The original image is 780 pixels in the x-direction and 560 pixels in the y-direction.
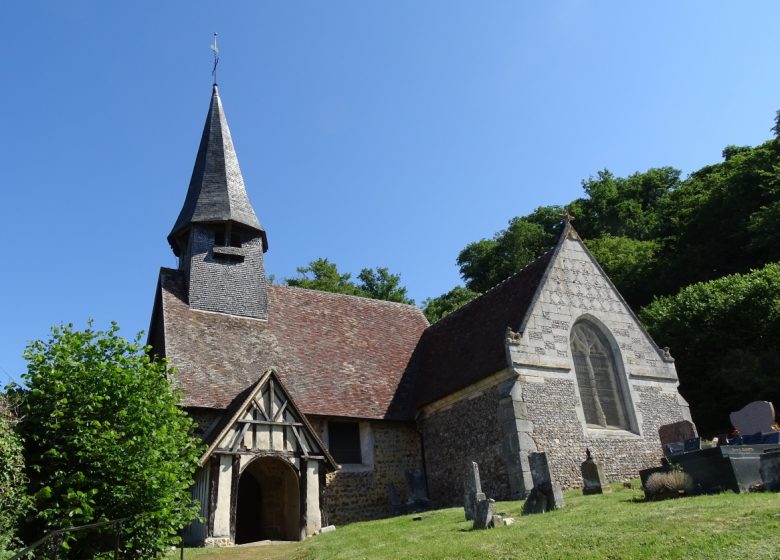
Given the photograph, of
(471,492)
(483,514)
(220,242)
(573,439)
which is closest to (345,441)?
(573,439)

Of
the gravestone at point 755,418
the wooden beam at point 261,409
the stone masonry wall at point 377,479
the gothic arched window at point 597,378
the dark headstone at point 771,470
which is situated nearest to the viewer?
the dark headstone at point 771,470

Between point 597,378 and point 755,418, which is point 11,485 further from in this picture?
point 755,418

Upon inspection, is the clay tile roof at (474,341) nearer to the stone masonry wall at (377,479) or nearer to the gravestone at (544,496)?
the stone masonry wall at (377,479)

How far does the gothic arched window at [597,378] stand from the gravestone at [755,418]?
2.79 m

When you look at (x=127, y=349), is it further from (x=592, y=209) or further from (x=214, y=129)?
(x=592, y=209)

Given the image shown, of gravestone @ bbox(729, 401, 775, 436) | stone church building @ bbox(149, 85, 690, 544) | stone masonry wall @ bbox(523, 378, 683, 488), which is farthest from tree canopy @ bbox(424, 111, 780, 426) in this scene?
gravestone @ bbox(729, 401, 775, 436)

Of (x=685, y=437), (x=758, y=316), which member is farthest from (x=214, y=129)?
(x=758, y=316)

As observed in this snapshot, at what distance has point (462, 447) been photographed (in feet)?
52.3

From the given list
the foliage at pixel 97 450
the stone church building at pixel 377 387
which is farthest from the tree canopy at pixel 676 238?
the foliage at pixel 97 450

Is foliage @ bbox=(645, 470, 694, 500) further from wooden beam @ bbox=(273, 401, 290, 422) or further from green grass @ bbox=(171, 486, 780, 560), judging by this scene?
wooden beam @ bbox=(273, 401, 290, 422)

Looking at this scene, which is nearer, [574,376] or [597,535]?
[597,535]

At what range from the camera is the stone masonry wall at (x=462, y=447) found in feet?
48.4

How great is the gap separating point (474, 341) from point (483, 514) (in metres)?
7.72

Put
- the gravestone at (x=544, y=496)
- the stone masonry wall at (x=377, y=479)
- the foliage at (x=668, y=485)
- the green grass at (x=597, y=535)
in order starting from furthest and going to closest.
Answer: the stone masonry wall at (x=377, y=479) → the gravestone at (x=544, y=496) → the foliage at (x=668, y=485) → the green grass at (x=597, y=535)
